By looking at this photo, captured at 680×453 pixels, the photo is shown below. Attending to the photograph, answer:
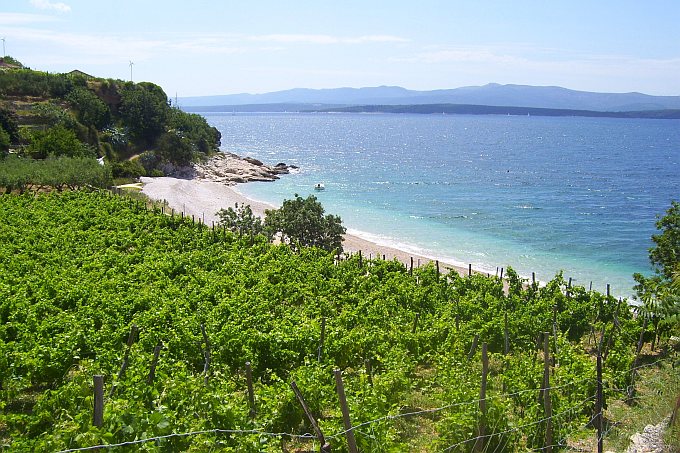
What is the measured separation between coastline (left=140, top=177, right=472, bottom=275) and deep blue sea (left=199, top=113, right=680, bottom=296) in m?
2.34

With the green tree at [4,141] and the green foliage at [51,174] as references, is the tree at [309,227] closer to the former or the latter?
the green foliage at [51,174]

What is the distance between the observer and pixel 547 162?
351 ft

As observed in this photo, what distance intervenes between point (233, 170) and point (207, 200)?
22.6 m

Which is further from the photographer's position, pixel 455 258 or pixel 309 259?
pixel 455 258

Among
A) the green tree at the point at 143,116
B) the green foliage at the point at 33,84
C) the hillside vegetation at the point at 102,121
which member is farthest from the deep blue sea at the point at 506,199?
the green foliage at the point at 33,84

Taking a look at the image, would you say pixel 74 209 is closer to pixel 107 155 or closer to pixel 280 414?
pixel 280 414

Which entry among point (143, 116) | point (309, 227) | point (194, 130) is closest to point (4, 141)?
point (143, 116)

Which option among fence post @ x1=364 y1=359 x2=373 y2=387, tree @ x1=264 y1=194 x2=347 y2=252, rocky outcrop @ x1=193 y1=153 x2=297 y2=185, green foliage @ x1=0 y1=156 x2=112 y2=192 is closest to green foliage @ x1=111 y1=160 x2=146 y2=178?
rocky outcrop @ x1=193 y1=153 x2=297 y2=185

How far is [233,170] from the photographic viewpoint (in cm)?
7850

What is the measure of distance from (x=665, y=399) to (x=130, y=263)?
18366 mm

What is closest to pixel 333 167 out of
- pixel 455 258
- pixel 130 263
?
pixel 455 258

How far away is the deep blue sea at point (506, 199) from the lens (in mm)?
41812

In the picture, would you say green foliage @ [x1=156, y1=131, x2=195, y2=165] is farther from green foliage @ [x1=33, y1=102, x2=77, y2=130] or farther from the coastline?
green foliage @ [x1=33, y1=102, x2=77, y2=130]

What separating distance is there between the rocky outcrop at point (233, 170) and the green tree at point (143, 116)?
7184 mm
